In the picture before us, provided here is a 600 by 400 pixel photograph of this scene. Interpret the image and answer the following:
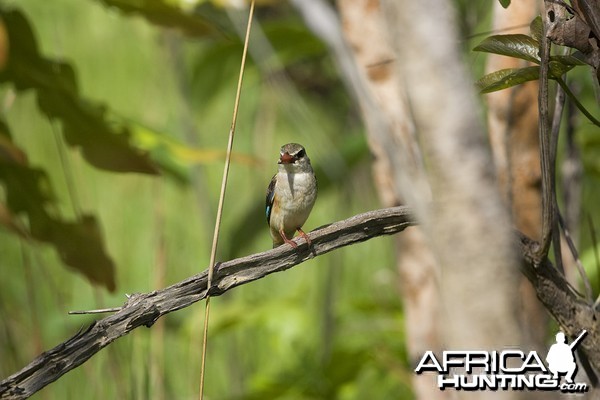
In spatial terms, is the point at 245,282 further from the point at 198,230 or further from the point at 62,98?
the point at 198,230

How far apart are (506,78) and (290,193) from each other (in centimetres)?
102

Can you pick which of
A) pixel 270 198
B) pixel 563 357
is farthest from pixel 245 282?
pixel 270 198

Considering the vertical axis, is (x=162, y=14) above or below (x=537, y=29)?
above

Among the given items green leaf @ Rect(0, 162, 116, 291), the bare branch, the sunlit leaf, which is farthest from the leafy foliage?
the bare branch

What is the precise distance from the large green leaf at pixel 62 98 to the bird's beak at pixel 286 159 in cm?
34

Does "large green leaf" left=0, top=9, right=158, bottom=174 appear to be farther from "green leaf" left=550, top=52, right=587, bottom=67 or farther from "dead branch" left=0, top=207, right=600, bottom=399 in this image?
"green leaf" left=550, top=52, right=587, bottom=67

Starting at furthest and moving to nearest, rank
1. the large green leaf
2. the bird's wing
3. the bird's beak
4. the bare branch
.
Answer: the bird's wing → the bird's beak → the large green leaf → the bare branch

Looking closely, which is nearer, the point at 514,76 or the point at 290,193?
the point at 514,76

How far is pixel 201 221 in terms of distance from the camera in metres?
2.99

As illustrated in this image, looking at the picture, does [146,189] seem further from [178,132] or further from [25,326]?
[25,326]

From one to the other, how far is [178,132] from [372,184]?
1044mm

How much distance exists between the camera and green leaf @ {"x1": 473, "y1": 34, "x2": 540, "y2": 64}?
0.93 metres

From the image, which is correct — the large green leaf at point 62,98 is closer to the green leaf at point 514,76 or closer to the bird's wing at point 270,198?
the bird's wing at point 270,198

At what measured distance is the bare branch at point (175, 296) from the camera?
2.90 feet
